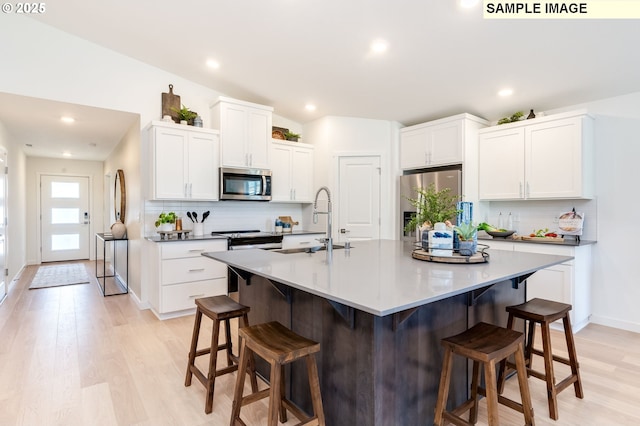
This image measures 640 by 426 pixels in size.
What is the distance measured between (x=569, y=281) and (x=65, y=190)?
915 centimetres

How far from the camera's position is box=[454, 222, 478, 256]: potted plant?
2.12 m

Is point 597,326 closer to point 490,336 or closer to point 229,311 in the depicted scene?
point 490,336

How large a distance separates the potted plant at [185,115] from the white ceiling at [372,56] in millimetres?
484

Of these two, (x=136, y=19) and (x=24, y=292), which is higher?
(x=136, y=19)

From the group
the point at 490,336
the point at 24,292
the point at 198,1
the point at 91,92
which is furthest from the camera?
the point at 24,292

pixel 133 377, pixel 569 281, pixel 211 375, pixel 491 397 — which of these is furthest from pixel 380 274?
pixel 569 281

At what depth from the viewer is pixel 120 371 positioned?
8.27ft

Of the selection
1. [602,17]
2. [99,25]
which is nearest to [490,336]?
[602,17]

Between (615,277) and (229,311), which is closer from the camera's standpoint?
(229,311)

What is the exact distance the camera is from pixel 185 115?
13.5 ft

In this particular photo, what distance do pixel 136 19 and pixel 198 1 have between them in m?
0.81

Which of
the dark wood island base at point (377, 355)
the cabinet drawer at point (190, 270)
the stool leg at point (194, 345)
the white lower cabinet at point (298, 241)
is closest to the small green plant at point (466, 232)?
the dark wood island base at point (377, 355)

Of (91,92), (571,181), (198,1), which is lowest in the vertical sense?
(571,181)

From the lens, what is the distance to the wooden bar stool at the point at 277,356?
148 centimetres
